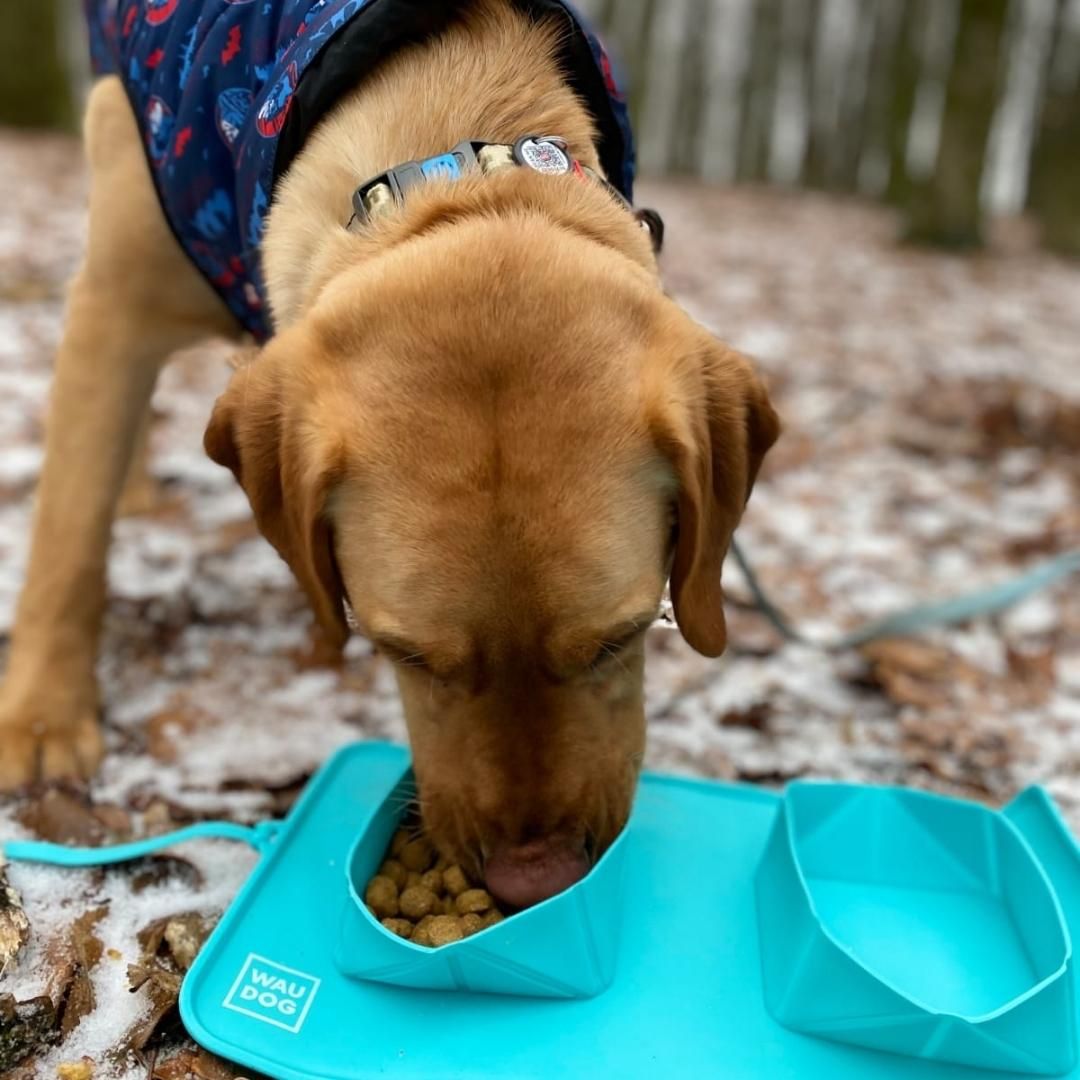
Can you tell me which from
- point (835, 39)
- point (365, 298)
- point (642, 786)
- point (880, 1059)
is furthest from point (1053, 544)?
point (835, 39)

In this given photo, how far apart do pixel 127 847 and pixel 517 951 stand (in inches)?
36.2

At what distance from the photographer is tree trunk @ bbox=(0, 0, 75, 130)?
11297 millimetres

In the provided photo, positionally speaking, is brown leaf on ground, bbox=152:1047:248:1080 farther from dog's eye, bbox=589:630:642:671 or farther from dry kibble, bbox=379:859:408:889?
dog's eye, bbox=589:630:642:671

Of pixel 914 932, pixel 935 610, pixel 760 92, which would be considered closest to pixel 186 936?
pixel 914 932

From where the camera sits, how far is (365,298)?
183cm

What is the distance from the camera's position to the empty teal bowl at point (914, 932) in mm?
1787

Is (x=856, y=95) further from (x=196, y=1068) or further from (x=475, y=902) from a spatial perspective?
(x=196, y=1068)

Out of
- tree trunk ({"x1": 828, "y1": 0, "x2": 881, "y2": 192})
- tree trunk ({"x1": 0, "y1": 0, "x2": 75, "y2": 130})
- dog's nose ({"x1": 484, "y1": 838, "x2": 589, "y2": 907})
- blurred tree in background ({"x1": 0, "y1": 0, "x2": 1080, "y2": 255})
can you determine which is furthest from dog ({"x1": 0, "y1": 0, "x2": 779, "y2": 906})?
tree trunk ({"x1": 828, "y1": 0, "x2": 881, "y2": 192})

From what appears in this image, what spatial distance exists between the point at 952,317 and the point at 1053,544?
351 centimetres

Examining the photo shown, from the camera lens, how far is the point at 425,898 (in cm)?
202

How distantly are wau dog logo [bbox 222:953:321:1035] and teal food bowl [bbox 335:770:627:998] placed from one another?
3.2 inches

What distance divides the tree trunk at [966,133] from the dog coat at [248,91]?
7.57 m

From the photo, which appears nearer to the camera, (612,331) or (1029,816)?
(612,331)

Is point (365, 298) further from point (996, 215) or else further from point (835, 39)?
point (835, 39)
